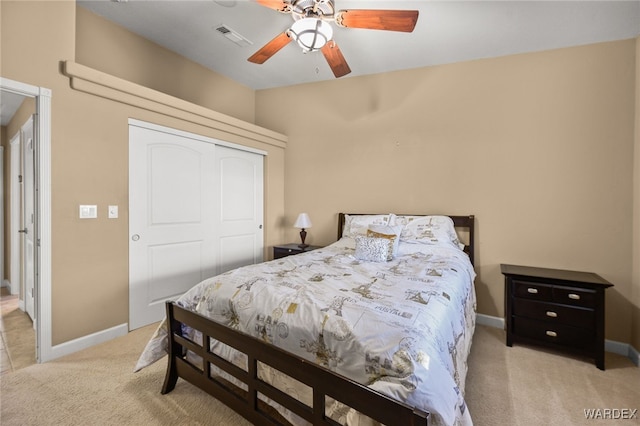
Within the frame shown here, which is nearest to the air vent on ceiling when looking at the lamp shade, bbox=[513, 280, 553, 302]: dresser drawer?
the lamp shade

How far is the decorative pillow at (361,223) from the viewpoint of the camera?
127 inches

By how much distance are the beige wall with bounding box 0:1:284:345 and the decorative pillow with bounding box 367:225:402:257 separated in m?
2.34

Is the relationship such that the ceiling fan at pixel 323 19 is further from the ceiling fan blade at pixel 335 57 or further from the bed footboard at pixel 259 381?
the bed footboard at pixel 259 381

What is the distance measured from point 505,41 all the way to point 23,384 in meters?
4.74

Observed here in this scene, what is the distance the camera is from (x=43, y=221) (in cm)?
208

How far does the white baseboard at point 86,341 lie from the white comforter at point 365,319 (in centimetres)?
94

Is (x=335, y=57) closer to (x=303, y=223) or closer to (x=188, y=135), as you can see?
(x=188, y=135)

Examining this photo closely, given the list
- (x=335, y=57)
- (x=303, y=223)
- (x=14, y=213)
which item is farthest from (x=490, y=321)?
(x=14, y=213)

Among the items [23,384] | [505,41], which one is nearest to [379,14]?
[505,41]

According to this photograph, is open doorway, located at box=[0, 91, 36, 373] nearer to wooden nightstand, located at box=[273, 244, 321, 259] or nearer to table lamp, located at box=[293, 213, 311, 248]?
wooden nightstand, located at box=[273, 244, 321, 259]

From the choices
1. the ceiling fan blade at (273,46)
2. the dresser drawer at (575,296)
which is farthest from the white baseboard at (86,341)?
the dresser drawer at (575,296)

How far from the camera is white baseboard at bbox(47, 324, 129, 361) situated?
2156 mm

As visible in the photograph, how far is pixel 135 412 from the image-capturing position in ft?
5.33

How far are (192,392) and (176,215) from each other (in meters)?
1.77
